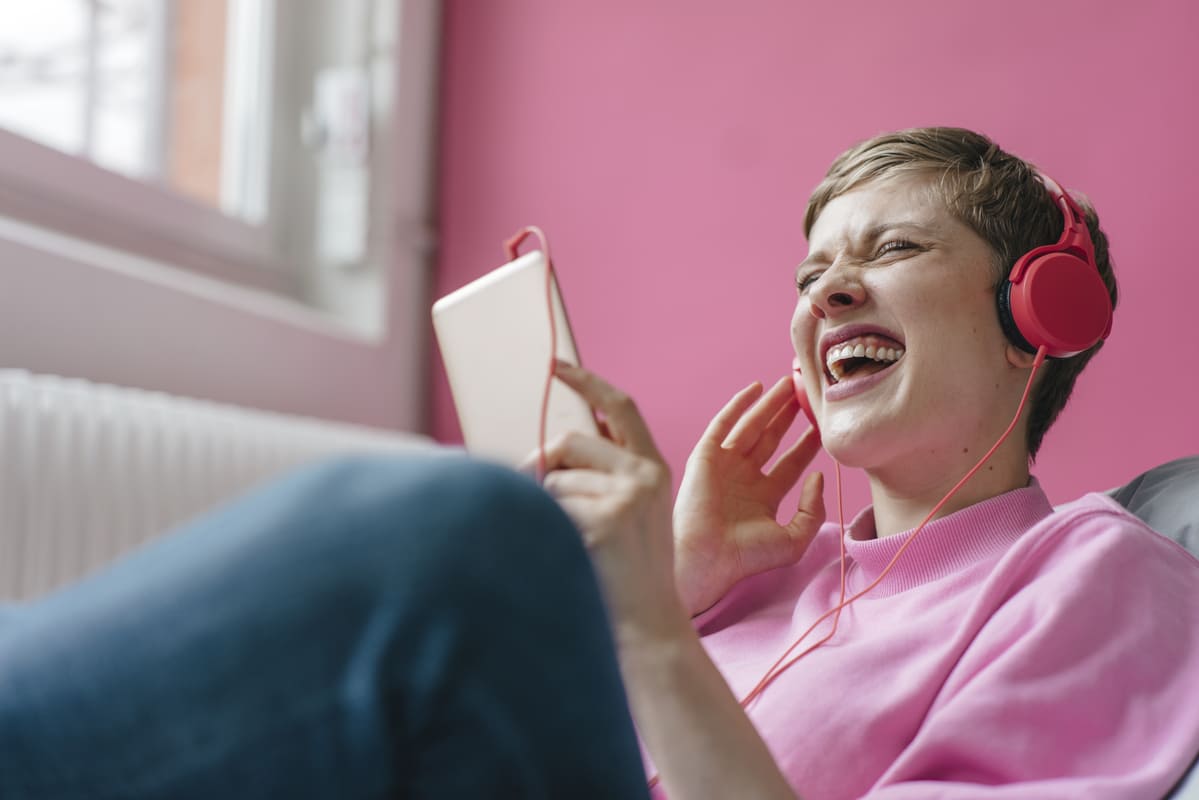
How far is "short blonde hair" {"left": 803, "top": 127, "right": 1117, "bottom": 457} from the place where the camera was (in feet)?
3.61

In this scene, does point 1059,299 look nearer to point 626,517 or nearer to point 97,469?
point 626,517

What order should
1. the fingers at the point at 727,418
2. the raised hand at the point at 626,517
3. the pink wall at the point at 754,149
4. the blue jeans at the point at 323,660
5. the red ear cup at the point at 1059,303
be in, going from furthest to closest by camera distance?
the pink wall at the point at 754,149 < the fingers at the point at 727,418 < the red ear cup at the point at 1059,303 < the raised hand at the point at 626,517 < the blue jeans at the point at 323,660

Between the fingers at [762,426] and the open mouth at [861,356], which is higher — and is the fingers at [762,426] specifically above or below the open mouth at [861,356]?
below

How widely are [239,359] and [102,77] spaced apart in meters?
0.59

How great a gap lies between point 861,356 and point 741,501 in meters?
0.25

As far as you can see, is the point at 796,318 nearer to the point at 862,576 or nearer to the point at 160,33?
the point at 862,576

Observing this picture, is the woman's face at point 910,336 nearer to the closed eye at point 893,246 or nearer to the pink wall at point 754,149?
the closed eye at point 893,246

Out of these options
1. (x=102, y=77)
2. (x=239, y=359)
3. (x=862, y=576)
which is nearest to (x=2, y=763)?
(x=862, y=576)

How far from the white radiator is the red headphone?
1.06 metres

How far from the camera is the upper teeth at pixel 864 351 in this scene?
1.10 meters

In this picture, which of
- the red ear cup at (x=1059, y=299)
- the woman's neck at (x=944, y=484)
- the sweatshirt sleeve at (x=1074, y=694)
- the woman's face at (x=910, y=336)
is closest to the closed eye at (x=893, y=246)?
the woman's face at (x=910, y=336)

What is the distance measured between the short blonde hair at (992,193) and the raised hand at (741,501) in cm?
26

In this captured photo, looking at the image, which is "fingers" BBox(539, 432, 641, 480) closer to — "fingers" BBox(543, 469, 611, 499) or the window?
"fingers" BBox(543, 469, 611, 499)

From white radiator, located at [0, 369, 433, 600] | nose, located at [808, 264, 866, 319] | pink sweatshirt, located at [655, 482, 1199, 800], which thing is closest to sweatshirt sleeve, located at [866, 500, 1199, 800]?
pink sweatshirt, located at [655, 482, 1199, 800]
